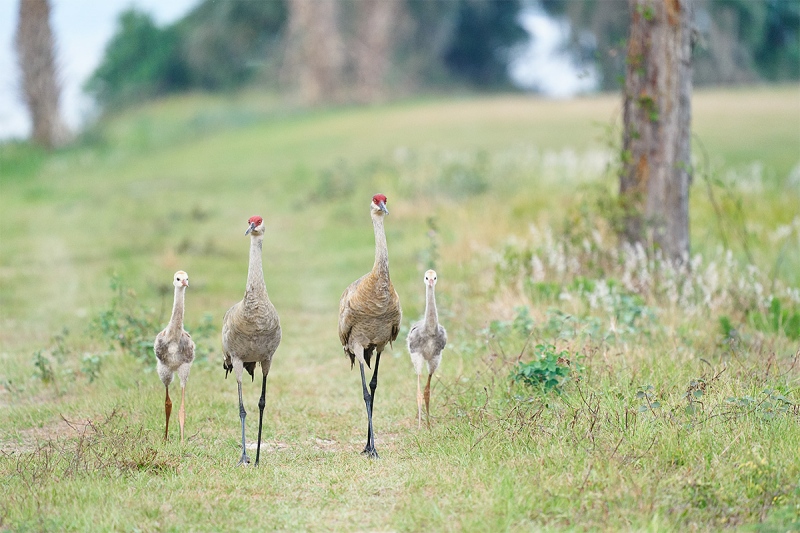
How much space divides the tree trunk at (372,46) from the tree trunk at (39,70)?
14.5 m

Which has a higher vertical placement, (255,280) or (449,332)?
(255,280)

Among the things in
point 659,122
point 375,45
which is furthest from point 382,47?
Result: point 659,122

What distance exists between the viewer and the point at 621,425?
6391 mm

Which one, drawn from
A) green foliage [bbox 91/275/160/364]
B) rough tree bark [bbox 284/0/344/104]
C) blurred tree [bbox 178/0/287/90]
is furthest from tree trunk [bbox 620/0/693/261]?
blurred tree [bbox 178/0/287/90]

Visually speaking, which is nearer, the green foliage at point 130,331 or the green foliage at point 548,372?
the green foliage at point 548,372

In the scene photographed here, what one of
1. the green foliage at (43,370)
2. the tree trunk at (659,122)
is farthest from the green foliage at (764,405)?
the green foliage at (43,370)

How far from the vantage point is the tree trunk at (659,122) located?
1064cm

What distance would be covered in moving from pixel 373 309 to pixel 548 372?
1522mm

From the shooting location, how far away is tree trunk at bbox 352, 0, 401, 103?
128 ft

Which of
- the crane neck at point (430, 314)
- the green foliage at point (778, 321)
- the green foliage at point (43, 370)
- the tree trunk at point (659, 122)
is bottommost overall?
the green foliage at point (43, 370)

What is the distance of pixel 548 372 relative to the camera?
24.0 ft

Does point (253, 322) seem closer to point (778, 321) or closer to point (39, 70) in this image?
point (778, 321)

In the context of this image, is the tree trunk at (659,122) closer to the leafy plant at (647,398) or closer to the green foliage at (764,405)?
the leafy plant at (647,398)

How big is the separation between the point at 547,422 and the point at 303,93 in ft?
113
